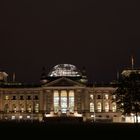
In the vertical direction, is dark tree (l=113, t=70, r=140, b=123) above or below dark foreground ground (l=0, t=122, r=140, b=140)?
above

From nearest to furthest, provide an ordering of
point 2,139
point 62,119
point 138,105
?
point 2,139
point 138,105
point 62,119

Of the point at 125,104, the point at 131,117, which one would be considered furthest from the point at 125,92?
the point at 131,117

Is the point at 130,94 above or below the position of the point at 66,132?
above

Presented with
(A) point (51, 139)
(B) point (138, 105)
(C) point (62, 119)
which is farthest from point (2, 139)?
(C) point (62, 119)

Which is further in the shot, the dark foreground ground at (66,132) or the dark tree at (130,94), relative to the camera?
the dark tree at (130,94)

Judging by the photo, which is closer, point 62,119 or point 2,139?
point 2,139

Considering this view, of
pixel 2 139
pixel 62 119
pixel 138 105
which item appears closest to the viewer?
pixel 2 139

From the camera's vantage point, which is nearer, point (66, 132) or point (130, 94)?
point (66, 132)

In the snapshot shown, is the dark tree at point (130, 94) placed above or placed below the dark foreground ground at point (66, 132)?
above

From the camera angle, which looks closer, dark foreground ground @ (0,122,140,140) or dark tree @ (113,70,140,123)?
dark foreground ground @ (0,122,140,140)

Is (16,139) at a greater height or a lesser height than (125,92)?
lesser

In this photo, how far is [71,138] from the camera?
52.9 meters

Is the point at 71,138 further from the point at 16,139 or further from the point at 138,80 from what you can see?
the point at 138,80

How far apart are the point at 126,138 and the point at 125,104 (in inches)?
3624
